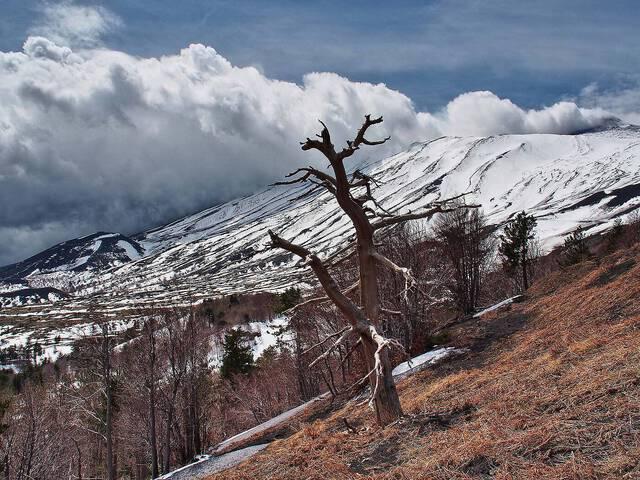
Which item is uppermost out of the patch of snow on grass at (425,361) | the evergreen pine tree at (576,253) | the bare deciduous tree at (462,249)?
the bare deciduous tree at (462,249)

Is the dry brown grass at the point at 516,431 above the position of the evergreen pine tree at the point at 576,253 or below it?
below

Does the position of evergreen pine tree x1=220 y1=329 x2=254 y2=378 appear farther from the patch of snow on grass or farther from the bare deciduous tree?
the patch of snow on grass

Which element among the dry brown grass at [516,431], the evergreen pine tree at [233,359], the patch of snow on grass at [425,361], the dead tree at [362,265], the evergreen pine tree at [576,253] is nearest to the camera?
the dry brown grass at [516,431]

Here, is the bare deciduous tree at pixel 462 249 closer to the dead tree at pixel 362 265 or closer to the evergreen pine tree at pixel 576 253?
the evergreen pine tree at pixel 576 253

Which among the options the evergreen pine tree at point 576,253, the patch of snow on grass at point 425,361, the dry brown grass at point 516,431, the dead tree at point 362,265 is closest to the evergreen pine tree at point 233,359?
the patch of snow on grass at point 425,361

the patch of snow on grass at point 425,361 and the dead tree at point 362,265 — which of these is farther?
the patch of snow on grass at point 425,361

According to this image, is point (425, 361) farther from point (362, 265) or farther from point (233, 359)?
point (233, 359)

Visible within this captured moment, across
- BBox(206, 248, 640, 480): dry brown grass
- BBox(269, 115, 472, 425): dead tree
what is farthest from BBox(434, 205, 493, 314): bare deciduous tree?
BBox(269, 115, 472, 425): dead tree

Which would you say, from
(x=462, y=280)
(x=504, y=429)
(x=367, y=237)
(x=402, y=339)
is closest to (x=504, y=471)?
(x=504, y=429)

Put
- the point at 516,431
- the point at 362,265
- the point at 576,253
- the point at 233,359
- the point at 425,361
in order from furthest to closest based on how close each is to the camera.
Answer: the point at 233,359, the point at 576,253, the point at 425,361, the point at 362,265, the point at 516,431

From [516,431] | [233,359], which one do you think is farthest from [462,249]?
[516,431]

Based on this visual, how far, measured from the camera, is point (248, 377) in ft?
182

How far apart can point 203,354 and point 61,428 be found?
46.3ft

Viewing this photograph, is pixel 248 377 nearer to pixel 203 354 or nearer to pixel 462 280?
pixel 203 354
